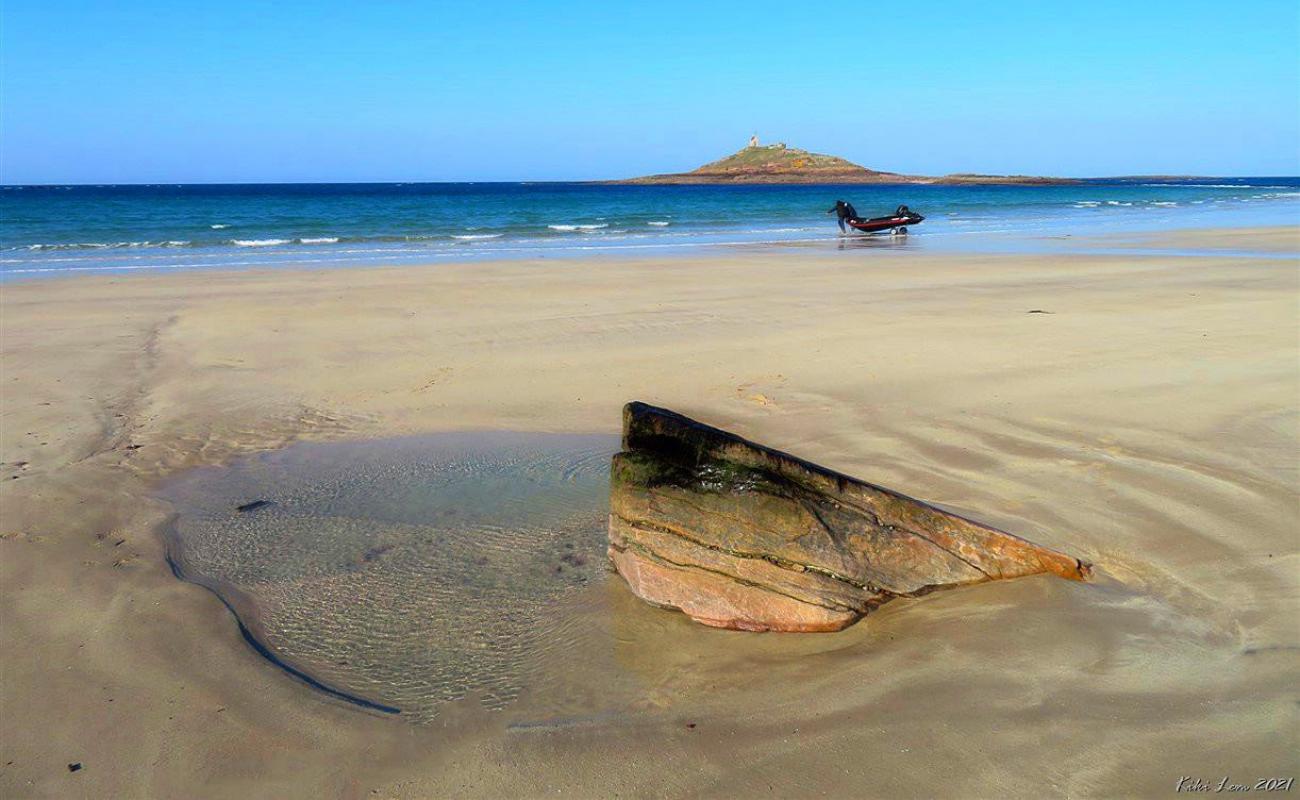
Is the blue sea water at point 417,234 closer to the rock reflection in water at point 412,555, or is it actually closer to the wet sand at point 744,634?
the wet sand at point 744,634

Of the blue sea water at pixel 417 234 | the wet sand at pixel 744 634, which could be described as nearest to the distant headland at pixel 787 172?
the blue sea water at pixel 417 234

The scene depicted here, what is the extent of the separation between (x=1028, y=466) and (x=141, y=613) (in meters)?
5.16

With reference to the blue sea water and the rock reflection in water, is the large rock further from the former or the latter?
the blue sea water

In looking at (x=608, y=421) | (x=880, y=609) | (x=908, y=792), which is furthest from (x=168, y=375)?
(x=908, y=792)

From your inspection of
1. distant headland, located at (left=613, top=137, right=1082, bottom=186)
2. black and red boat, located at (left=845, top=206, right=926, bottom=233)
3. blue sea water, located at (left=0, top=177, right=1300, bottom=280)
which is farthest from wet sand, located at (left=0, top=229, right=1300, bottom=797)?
distant headland, located at (left=613, top=137, right=1082, bottom=186)

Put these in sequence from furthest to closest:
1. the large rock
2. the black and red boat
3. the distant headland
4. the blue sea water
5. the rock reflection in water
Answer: the distant headland
the black and red boat
the blue sea water
the large rock
the rock reflection in water

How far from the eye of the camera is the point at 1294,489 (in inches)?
212

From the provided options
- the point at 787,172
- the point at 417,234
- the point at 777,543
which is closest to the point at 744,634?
the point at 777,543

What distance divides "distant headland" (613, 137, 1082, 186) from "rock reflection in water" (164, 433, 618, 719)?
5916 inches

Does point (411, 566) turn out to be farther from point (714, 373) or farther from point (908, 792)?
point (714, 373)

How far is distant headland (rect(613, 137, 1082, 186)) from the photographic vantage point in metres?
155

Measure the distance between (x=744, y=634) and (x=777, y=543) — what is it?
424 millimetres

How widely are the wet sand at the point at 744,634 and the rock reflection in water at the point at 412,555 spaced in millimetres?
221

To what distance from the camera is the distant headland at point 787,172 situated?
510ft
